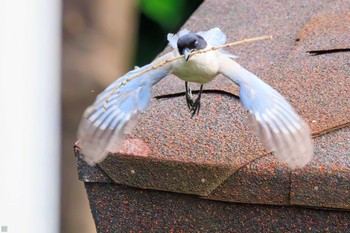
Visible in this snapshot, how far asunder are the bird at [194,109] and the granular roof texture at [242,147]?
46 millimetres

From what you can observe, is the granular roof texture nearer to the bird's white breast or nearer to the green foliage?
the bird's white breast

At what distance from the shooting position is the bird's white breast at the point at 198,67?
1.96 metres

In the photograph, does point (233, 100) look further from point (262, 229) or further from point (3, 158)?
point (3, 158)

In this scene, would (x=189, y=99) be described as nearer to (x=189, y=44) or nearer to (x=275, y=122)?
(x=189, y=44)

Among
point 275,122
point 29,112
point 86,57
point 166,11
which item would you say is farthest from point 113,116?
point 166,11

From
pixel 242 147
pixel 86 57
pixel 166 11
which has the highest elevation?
pixel 166 11

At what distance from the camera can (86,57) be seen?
421 centimetres

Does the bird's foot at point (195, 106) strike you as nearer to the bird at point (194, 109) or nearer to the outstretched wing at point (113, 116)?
the bird at point (194, 109)

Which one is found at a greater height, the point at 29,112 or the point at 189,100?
the point at 29,112

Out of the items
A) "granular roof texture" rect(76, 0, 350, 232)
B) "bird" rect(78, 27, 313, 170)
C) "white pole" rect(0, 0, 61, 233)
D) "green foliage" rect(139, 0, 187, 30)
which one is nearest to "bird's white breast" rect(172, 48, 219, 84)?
"bird" rect(78, 27, 313, 170)

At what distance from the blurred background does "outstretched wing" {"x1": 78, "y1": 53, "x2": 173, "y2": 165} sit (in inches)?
78.3

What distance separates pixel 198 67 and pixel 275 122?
202mm

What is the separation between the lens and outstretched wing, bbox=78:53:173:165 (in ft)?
6.31

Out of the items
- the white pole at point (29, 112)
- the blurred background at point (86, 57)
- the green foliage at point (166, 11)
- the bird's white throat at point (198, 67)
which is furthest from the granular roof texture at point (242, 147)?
the green foliage at point (166, 11)
